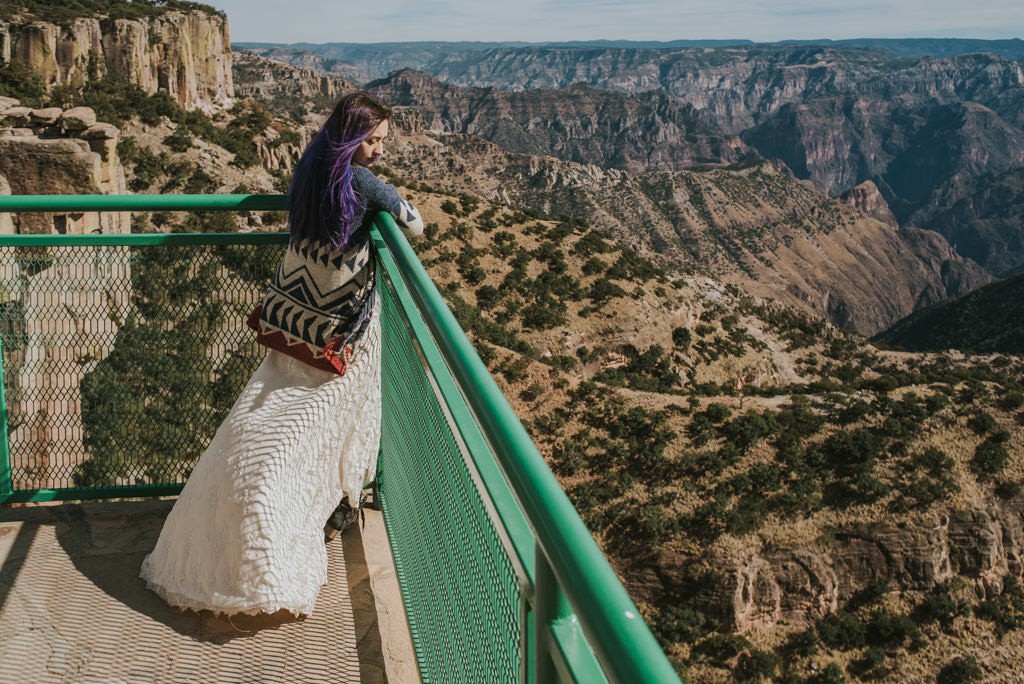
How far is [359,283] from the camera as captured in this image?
3.32m

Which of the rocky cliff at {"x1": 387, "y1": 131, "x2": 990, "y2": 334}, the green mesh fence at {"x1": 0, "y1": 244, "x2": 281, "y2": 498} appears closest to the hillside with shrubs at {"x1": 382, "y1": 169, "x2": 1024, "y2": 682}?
the green mesh fence at {"x1": 0, "y1": 244, "x2": 281, "y2": 498}

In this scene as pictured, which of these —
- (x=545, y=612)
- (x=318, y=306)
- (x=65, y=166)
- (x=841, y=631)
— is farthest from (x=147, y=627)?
(x=841, y=631)

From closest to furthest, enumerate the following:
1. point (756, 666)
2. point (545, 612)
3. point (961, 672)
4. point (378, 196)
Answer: point (545, 612) → point (378, 196) → point (756, 666) → point (961, 672)

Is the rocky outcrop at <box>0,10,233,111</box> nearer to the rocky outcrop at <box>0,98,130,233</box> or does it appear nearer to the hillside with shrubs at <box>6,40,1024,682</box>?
the hillside with shrubs at <box>6,40,1024,682</box>

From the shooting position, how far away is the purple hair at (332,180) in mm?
3096

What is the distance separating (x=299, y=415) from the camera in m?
3.20

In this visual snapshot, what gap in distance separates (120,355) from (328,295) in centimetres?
134

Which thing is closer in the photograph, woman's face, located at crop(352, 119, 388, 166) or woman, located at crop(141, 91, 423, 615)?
woman, located at crop(141, 91, 423, 615)

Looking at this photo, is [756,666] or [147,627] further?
[756,666]

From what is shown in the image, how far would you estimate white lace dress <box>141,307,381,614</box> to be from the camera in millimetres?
3072

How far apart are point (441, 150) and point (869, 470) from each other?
92.9m

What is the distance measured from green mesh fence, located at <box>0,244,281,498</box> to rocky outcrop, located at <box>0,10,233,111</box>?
33.4 metres

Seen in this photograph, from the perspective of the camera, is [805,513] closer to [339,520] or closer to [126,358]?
[339,520]

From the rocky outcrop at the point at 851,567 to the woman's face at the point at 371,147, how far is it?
23686mm
